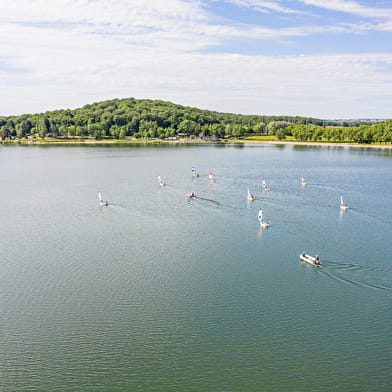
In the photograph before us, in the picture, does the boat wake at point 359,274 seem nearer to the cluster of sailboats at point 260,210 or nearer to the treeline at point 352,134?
the cluster of sailboats at point 260,210

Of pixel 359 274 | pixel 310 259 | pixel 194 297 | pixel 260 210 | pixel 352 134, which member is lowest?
pixel 194 297

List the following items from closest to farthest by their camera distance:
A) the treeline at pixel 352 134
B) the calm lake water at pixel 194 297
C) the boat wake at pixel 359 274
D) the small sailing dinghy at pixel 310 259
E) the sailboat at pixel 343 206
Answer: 1. the calm lake water at pixel 194 297
2. the boat wake at pixel 359 274
3. the small sailing dinghy at pixel 310 259
4. the sailboat at pixel 343 206
5. the treeline at pixel 352 134

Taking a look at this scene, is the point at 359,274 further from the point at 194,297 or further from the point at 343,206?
the point at 343,206

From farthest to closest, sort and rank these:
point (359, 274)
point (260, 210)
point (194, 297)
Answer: point (260, 210) < point (359, 274) < point (194, 297)

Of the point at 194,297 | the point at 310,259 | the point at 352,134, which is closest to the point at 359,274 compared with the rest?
the point at 310,259

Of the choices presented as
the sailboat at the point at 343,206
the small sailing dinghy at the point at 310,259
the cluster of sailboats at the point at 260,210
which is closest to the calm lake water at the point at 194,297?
the small sailing dinghy at the point at 310,259

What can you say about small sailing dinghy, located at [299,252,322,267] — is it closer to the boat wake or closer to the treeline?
the boat wake
